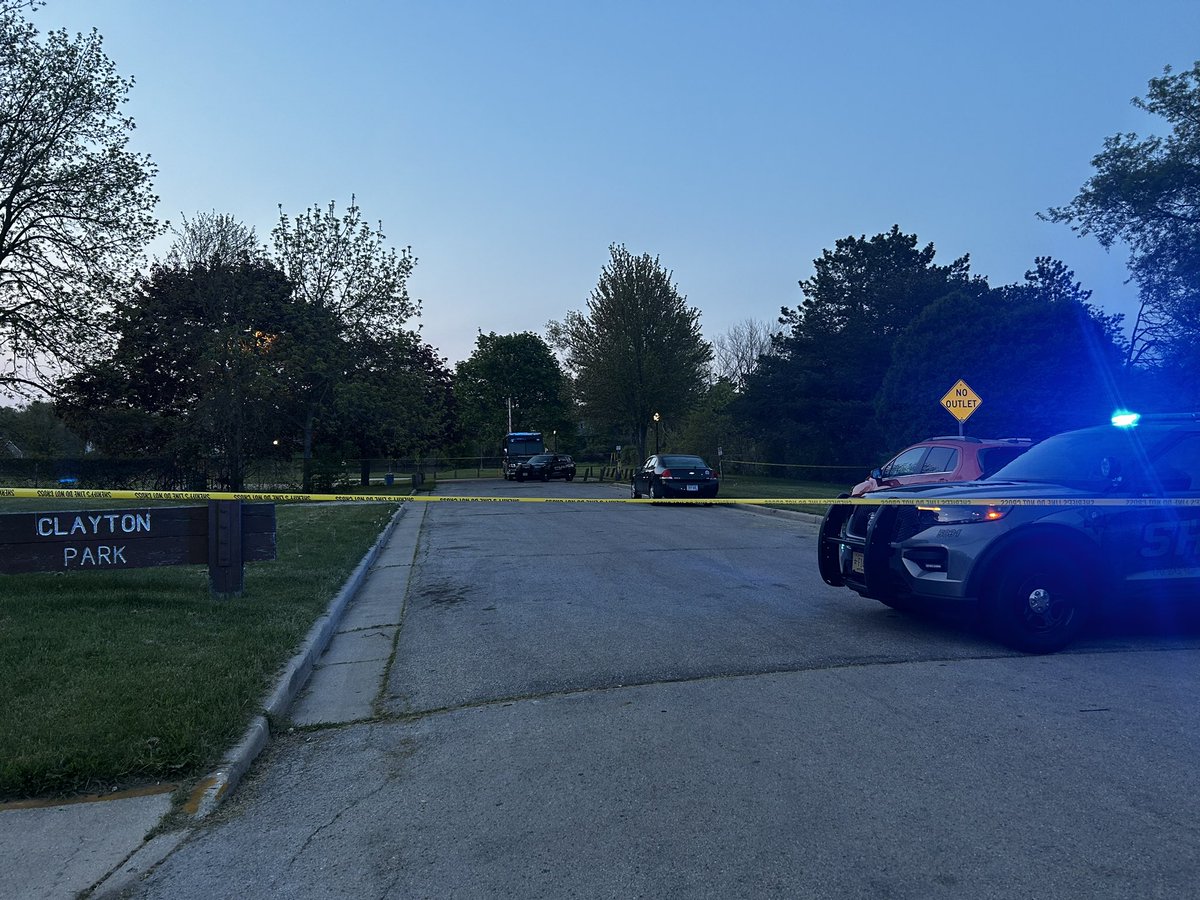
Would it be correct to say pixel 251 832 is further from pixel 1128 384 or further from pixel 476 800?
pixel 1128 384

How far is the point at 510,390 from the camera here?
8788 centimetres

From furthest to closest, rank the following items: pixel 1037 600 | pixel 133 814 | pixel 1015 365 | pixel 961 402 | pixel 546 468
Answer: pixel 546 468
pixel 1015 365
pixel 961 402
pixel 1037 600
pixel 133 814

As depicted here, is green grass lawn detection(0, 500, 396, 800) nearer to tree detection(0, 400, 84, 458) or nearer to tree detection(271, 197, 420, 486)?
tree detection(271, 197, 420, 486)

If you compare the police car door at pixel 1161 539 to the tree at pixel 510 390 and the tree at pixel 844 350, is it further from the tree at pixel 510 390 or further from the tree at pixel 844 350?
the tree at pixel 510 390

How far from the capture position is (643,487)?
2719 centimetres

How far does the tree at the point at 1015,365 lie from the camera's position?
1051 inches

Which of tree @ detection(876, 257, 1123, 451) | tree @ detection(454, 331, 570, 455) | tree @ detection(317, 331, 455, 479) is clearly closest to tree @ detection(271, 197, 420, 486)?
tree @ detection(317, 331, 455, 479)

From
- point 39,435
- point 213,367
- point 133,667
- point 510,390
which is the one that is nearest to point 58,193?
point 213,367

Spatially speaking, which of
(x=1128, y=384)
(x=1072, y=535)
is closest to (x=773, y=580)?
(x=1072, y=535)

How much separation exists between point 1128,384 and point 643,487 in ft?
51.6

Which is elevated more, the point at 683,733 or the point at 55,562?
the point at 55,562

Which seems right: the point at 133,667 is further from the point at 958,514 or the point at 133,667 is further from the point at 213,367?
the point at 213,367

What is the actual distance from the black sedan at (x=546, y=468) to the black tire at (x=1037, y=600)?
43020mm

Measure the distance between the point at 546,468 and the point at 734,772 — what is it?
45375 millimetres
